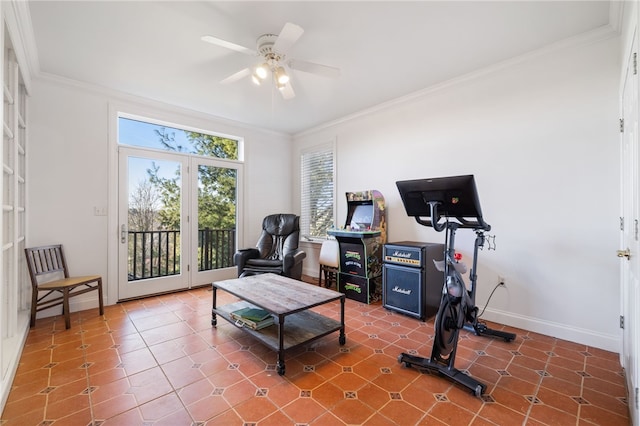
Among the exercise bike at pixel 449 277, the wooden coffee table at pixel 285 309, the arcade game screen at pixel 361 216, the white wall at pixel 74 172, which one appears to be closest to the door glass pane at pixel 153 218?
the white wall at pixel 74 172

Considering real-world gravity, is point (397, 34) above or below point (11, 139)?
above

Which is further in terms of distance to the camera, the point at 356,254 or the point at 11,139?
the point at 356,254

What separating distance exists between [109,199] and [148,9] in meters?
2.41

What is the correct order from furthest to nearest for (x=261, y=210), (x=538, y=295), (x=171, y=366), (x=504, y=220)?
1. (x=261, y=210)
2. (x=504, y=220)
3. (x=538, y=295)
4. (x=171, y=366)

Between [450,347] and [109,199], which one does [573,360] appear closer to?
[450,347]

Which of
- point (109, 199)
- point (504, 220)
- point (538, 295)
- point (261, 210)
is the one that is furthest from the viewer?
point (261, 210)

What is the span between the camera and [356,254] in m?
3.75

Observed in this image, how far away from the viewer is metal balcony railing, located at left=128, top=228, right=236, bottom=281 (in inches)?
153

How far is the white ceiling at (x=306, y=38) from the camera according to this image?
85.3 inches

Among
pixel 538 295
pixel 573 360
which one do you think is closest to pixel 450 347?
pixel 573 360

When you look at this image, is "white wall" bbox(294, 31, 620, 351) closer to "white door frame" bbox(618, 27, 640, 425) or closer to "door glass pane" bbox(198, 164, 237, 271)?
"white door frame" bbox(618, 27, 640, 425)

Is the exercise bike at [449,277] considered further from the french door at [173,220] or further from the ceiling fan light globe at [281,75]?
the french door at [173,220]

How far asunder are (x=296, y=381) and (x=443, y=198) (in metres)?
1.64

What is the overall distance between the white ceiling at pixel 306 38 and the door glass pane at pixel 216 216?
1.38 m
